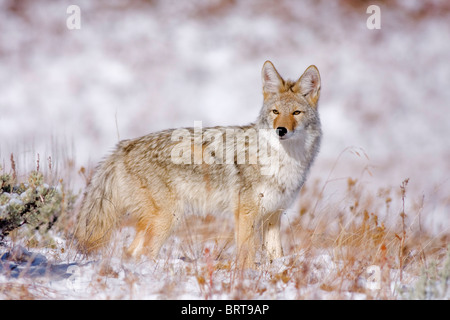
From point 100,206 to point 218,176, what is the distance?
1.35 metres

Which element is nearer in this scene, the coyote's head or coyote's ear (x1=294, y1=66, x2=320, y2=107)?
the coyote's head

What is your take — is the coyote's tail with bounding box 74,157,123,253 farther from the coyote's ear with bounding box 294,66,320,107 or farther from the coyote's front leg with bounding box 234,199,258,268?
the coyote's ear with bounding box 294,66,320,107

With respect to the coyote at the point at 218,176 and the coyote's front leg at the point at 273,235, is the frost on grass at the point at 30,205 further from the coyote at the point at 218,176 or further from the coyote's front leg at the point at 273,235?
the coyote's front leg at the point at 273,235

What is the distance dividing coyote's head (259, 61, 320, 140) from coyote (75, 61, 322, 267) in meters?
0.01

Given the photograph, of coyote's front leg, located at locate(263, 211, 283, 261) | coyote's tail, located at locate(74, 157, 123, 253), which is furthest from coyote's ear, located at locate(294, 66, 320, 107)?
coyote's tail, located at locate(74, 157, 123, 253)

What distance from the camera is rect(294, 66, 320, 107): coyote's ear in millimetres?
4727

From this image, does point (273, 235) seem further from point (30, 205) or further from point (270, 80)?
point (30, 205)

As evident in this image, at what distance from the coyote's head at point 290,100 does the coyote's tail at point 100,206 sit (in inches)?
71.8

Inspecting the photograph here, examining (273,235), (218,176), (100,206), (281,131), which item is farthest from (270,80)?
(100,206)

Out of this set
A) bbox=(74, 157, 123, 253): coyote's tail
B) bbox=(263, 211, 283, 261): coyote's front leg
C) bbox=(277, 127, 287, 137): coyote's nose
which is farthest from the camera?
bbox=(263, 211, 283, 261): coyote's front leg

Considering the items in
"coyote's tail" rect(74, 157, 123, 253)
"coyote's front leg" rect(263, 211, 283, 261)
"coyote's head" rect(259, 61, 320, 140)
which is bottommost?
"coyote's front leg" rect(263, 211, 283, 261)
